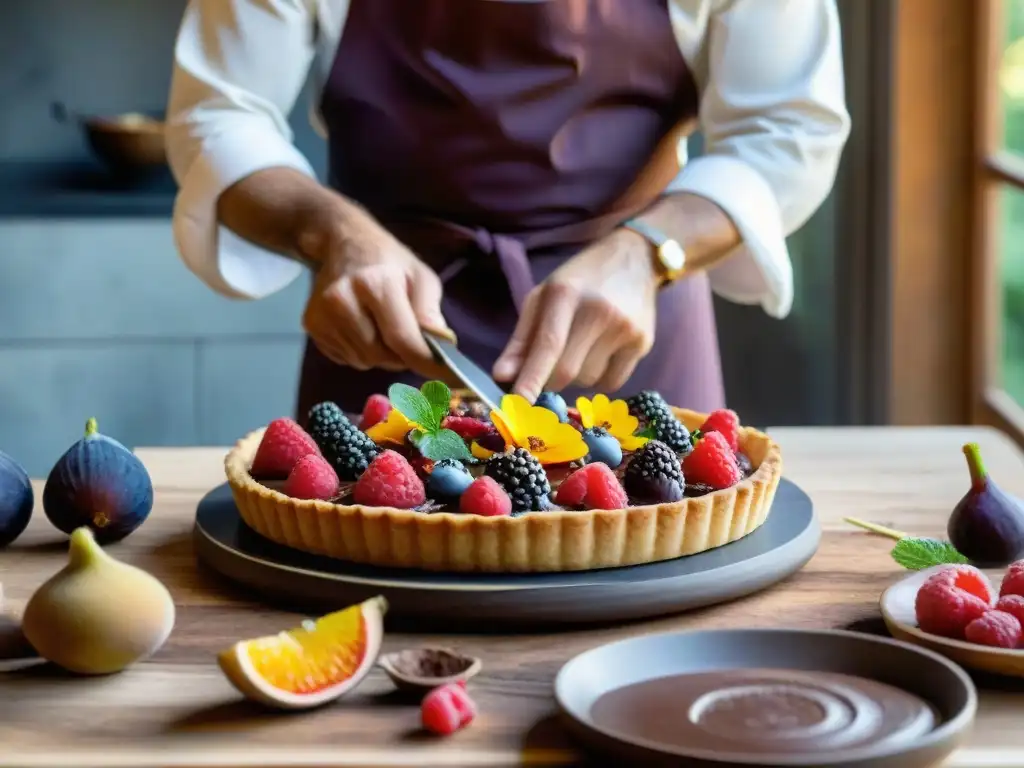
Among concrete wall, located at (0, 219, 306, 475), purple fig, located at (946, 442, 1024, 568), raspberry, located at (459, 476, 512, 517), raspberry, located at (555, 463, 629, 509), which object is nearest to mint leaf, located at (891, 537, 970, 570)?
purple fig, located at (946, 442, 1024, 568)

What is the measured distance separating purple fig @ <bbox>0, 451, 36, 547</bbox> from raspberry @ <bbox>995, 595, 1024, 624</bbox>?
2.91 feet

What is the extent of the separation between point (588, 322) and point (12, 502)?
66 centimetres

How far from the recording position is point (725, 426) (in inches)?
63.5

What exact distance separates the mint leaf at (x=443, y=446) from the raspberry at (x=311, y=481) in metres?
0.10

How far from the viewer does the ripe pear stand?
110 cm

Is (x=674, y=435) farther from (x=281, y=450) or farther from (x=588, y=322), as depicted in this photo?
(x=281, y=450)

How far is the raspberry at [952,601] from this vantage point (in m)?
1.13

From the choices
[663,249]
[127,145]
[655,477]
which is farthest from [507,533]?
[127,145]

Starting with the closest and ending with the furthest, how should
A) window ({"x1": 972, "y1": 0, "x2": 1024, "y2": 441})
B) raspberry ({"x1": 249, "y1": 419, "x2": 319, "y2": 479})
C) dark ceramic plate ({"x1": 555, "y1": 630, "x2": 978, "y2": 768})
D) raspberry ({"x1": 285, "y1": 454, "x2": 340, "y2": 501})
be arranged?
dark ceramic plate ({"x1": 555, "y1": 630, "x2": 978, "y2": 768}) < raspberry ({"x1": 285, "y1": 454, "x2": 340, "y2": 501}) < raspberry ({"x1": 249, "y1": 419, "x2": 319, "y2": 479}) < window ({"x1": 972, "y1": 0, "x2": 1024, "y2": 441})

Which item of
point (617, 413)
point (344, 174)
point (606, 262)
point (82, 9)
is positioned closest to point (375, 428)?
point (617, 413)

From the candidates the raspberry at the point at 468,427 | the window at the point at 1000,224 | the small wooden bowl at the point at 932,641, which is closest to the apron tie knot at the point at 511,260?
the raspberry at the point at 468,427

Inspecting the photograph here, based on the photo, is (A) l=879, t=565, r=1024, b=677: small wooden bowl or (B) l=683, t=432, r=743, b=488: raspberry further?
(B) l=683, t=432, r=743, b=488: raspberry

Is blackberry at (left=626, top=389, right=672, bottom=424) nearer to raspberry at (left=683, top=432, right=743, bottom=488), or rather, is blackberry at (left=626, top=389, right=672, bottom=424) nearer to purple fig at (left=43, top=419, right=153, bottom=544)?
raspberry at (left=683, top=432, right=743, bottom=488)

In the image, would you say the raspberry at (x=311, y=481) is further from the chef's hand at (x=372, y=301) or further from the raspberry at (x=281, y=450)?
the chef's hand at (x=372, y=301)
